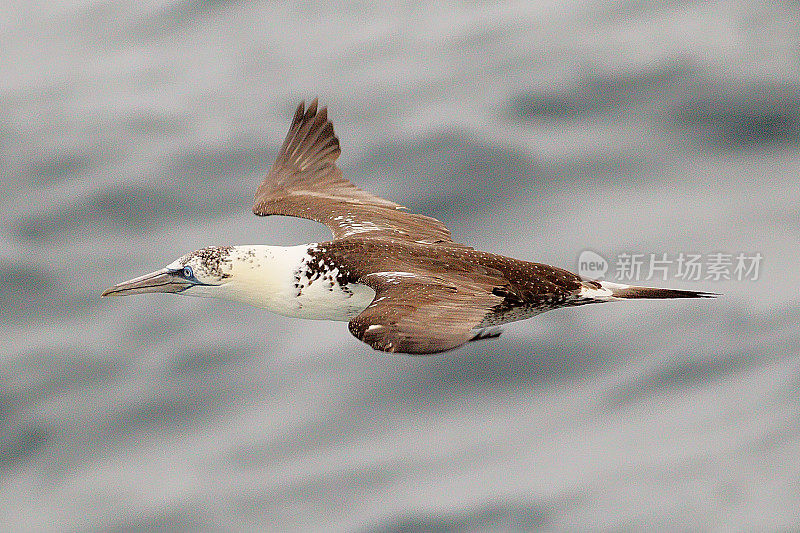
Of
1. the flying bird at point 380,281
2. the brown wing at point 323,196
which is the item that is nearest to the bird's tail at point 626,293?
the flying bird at point 380,281

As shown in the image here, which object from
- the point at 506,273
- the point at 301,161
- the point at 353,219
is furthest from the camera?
the point at 301,161

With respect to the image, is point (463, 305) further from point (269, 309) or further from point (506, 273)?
point (269, 309)

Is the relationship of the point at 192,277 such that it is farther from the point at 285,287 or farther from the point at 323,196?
the point at 323,196

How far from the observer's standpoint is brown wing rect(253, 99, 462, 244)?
14.5 m

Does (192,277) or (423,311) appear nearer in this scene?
(423,311)

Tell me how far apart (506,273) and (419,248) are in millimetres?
821

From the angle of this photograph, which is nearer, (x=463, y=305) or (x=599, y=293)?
(x=463, y=305)

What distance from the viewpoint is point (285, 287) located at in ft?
42.9

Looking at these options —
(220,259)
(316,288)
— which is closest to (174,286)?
(220,259)

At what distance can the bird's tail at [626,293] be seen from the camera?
516 inches

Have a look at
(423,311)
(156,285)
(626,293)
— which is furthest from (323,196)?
(423,311)

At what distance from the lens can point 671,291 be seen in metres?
13.1

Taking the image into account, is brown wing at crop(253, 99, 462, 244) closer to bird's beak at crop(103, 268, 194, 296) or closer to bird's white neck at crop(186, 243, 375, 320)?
bird's white neck at crop(186, 243, 375, 320)

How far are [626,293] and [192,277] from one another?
3.99m
